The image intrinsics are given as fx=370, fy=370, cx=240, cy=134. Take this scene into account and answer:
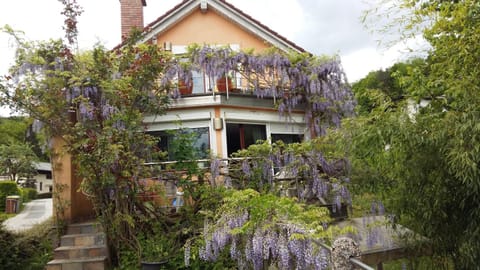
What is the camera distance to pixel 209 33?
1061cm

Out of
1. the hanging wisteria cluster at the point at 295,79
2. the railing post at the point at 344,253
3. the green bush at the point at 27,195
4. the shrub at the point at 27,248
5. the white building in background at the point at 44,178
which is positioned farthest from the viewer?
the white building in background at the point at 44,178

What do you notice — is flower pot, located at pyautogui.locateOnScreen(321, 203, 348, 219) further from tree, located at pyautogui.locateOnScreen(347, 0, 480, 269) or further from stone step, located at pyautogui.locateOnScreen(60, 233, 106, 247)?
stone step, located at pyautogui.locateOnScreen(60, 233, 106, 247)

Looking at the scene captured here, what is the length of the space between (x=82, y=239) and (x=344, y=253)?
5383 millimetres

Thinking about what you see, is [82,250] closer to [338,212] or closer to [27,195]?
[338,212]

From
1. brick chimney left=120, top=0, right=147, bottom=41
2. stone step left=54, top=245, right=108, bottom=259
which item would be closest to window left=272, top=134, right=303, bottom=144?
stone step left=54, top=245, right=108, bottom=259

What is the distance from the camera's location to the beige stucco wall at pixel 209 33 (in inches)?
416

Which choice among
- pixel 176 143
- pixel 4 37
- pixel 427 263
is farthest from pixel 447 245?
pixel 4 37

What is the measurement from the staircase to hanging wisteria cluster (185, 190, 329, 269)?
2.91 metres

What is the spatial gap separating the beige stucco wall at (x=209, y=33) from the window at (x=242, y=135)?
106 inches

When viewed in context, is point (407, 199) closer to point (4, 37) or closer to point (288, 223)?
point (288, 223)

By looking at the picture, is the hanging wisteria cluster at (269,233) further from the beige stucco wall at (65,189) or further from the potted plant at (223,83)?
the potted plant at (223,83)

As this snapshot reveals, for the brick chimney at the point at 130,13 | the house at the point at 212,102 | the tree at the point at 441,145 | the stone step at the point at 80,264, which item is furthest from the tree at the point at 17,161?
the tree at the point at 441,145

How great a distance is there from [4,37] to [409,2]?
6716 mm

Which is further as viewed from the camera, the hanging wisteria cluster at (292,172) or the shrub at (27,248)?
the hanging wisteria cluster at (292,172)
